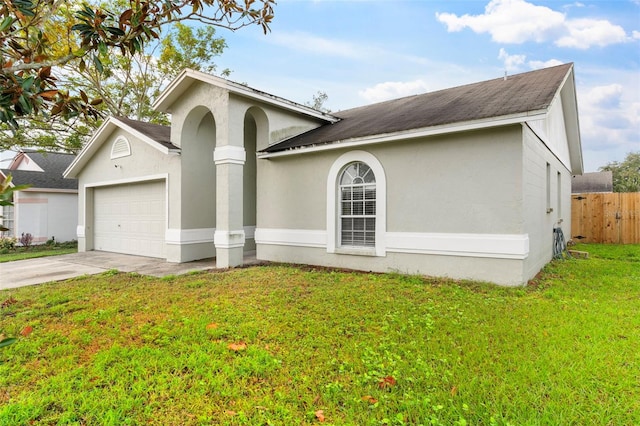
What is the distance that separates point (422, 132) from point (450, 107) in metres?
1.75

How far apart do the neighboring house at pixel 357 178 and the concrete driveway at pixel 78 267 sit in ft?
2.07

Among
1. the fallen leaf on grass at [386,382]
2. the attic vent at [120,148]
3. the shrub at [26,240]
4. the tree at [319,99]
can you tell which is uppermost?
the tree at [319,99]

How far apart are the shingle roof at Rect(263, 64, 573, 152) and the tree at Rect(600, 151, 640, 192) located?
44465 millimetres

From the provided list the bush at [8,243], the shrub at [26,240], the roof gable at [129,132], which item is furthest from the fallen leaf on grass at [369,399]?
the shrub at [26,240]

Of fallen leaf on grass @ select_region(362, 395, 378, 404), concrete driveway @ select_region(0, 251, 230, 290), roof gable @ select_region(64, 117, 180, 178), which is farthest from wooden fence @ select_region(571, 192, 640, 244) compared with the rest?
roof gable @ select_region(64, 117, 180, 178)

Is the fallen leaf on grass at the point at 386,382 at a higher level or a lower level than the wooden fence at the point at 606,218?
lower

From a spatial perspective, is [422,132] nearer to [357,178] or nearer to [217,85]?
[357,178]

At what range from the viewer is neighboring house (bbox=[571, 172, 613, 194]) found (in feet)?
102

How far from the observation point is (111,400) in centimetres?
284

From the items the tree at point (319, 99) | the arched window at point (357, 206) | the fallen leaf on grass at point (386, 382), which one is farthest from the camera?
the tree at point (319, 99)

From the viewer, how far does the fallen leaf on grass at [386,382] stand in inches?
118

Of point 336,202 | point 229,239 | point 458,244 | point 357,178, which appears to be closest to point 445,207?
point 458,244

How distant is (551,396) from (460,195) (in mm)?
4707

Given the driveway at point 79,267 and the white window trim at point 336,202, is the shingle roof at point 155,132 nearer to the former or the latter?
the driveway at point 79,267
